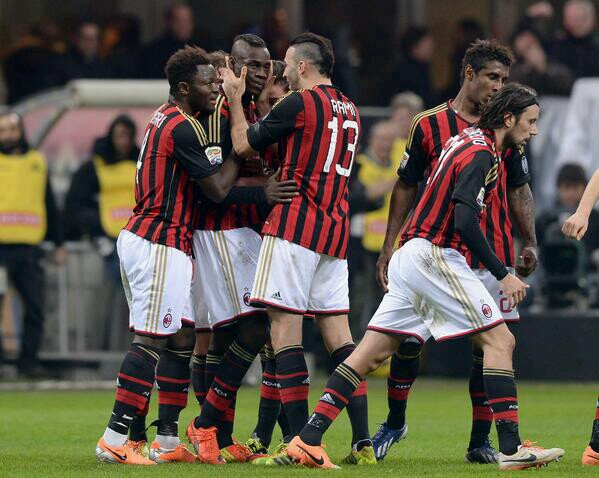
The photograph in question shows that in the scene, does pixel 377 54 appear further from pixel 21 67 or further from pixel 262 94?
pixel 262 94

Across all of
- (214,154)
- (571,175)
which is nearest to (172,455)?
(214,154)

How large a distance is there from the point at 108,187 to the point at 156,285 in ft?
21.3

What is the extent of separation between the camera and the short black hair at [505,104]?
27.8 feet

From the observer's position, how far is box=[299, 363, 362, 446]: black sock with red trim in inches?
329

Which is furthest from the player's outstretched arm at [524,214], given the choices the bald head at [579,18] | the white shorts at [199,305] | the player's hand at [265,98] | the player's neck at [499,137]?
the bald head at [579,18]

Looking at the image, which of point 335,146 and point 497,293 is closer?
point 335,146

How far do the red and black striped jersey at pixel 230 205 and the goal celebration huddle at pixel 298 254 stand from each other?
0.03 ft

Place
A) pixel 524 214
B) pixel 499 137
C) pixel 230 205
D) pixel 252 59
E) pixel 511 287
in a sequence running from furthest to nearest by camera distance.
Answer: pixel 524 214
pixel 230 205
pixel 252 59
pixel 499 137
pixel 511 287

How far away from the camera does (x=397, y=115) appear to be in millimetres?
16094

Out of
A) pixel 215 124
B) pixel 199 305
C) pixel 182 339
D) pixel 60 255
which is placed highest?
pixel 215 124

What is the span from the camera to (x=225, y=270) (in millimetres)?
9188

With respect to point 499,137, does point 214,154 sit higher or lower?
lower

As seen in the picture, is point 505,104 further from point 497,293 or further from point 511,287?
point 497,293

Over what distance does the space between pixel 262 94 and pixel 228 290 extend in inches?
43.4
